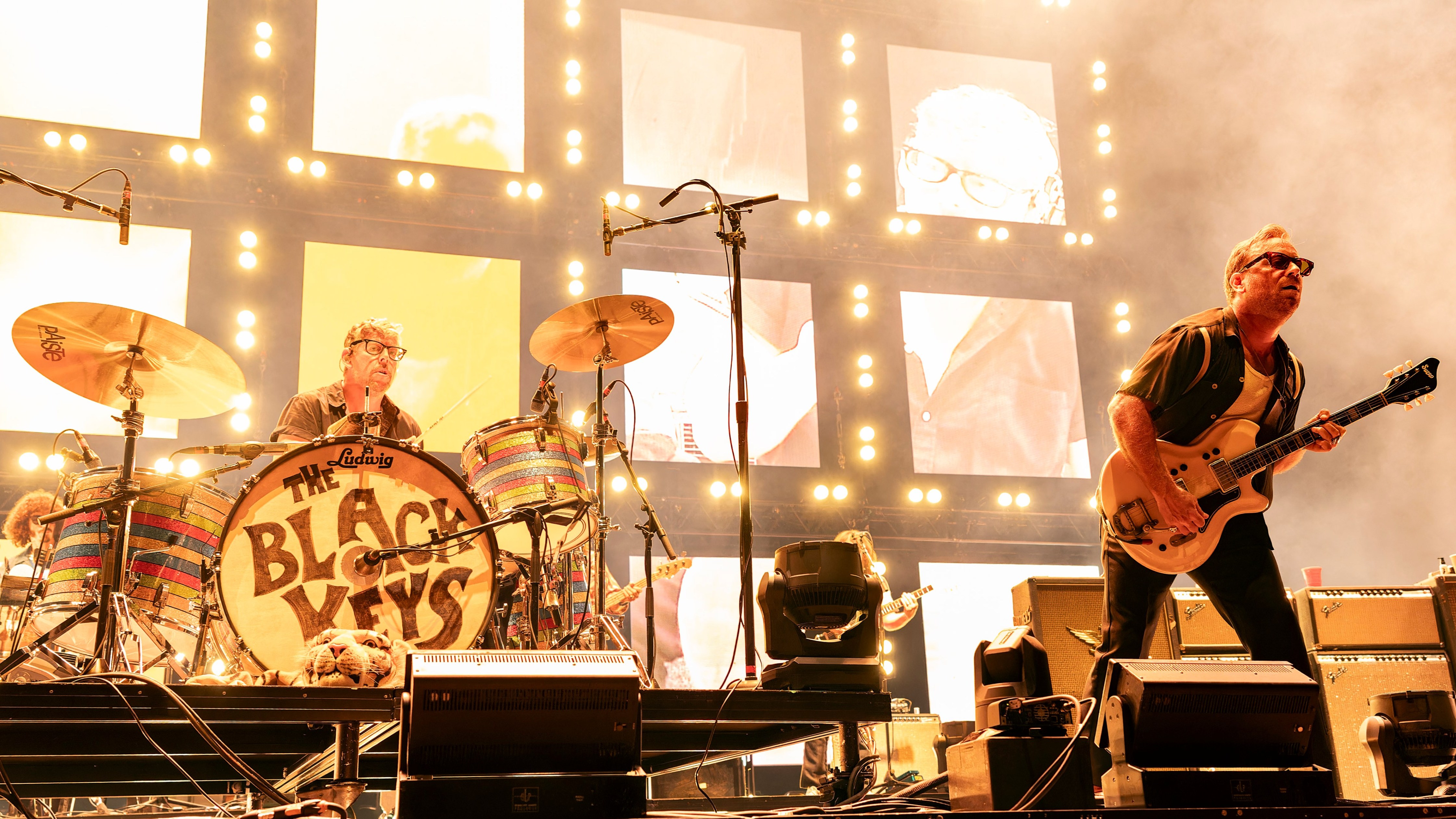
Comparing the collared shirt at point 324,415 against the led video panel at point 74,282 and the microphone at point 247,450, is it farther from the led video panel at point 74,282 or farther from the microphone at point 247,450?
the led video panel at point 74,282

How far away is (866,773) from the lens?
8.95 ft

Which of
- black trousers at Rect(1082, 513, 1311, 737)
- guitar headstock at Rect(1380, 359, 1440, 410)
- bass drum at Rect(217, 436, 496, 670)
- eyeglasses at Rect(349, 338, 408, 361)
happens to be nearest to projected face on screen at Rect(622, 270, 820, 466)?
eyeglasses at Rect(349, 338, 408, 361)

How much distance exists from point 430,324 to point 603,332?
2.58m

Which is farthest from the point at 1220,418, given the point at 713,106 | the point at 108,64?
the point at 108,64

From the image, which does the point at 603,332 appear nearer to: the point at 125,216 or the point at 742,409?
the point at 742,409

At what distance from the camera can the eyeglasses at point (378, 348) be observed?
4.34m

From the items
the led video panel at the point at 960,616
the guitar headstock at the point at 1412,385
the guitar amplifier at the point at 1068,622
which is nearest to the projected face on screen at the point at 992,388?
the led video panel at the point at 960,616

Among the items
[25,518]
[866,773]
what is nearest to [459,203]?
[25,518]

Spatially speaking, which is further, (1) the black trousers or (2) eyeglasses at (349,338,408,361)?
(2) eyeglasses at (349,338,408,361)

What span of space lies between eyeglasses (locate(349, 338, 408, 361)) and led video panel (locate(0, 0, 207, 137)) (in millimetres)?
3510

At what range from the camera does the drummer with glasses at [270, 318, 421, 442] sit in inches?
171

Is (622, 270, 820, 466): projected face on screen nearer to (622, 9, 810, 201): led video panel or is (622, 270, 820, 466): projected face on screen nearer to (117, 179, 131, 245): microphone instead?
(622, 9, 810, 201): led video panel

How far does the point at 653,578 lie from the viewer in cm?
568

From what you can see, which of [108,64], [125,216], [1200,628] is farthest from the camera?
[108,64]
